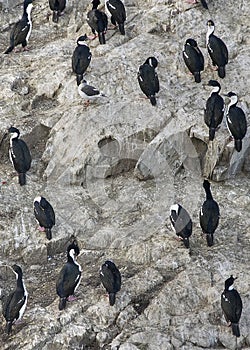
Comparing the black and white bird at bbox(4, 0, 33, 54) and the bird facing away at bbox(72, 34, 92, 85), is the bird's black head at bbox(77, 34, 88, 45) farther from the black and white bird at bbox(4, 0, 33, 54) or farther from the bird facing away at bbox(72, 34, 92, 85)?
the black and white bird at bbox(4, 0, 33, 54)

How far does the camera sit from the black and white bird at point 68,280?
1658cm

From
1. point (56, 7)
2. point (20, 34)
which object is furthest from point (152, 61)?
point (56, 7)

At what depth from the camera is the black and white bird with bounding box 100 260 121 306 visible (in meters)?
16.6

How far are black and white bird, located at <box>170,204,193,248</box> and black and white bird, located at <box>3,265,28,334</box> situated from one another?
3.05m

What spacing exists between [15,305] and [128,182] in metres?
4.64

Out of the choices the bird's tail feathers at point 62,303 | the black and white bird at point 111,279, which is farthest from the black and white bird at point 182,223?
the bird's tail feathers at point 62,303

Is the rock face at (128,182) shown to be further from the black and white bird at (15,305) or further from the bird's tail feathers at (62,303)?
the black and white bird at (15,305)

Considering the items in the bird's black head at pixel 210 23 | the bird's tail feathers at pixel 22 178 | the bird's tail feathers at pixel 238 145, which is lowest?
the bird's tail feathers at pixel 22 178

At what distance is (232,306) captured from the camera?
16.2m

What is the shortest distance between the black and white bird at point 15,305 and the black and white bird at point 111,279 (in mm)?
1324

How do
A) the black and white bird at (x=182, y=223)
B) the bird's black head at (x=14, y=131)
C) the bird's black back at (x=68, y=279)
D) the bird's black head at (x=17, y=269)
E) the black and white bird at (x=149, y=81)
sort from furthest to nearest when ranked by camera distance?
1. the black and white bird at (x=149, y=81)
2. the bird's black head at (x=14, y=131)
3. the black and white bird at (x=182, y=223)
4. the bird's black head at (x=17, y=269)
5. the bird's black back at (x=68, y=279)

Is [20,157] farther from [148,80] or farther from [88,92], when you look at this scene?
[148,80]

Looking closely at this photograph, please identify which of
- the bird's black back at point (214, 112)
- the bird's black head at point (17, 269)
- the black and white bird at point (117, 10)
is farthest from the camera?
the black and white bird at point (117, 10)

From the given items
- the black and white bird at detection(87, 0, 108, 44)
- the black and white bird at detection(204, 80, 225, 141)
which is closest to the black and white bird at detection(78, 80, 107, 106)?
the black and white bird at detection(87, 0, 108, 44)
